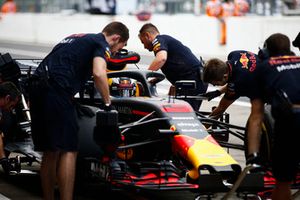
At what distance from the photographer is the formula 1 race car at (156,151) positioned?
340 inches

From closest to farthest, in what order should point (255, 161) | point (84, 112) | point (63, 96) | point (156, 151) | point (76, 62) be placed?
1. point (255, 161)
2. point (63, 96)
3. point (76, 62)
4. point (84, 112)
5. point (156, 151)

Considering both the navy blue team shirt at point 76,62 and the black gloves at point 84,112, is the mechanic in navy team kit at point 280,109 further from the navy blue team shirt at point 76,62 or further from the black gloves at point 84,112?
the black gloves at point 84,112

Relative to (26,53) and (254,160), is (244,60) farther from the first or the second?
(26,53)

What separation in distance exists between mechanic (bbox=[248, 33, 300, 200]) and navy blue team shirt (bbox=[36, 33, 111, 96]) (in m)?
1.68

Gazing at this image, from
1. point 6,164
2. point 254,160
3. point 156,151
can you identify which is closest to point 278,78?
point 254,160

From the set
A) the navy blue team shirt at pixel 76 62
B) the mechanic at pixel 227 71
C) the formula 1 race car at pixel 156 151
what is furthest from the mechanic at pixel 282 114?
the navy blue team shirt at pixel 76 62

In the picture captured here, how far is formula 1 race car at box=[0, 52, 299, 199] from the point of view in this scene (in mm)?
8633

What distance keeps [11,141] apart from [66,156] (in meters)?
2.26

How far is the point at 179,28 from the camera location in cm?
3148

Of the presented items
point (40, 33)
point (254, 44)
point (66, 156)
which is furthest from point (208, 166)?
point (40, 33)

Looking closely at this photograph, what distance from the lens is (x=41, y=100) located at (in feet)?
29.0

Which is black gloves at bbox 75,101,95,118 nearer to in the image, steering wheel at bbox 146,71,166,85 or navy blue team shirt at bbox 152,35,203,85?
steering wheel at bbox 146,71,166,85

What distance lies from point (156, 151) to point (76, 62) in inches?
47.6

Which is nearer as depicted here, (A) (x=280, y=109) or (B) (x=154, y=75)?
(A) (x=280, y=109)
